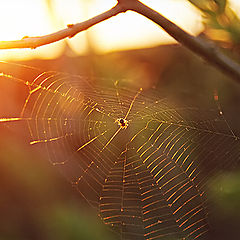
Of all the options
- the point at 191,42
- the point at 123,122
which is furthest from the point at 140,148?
the point at 191,42

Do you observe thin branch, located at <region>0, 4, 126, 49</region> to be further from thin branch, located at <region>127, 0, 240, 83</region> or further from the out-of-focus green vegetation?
the out-of-focus green vegetation

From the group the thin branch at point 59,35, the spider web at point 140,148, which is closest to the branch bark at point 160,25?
the thin branch at point 59,35

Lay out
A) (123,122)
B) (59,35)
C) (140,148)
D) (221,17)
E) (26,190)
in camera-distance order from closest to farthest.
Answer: (59,35)
(221,17)
(123,122)
(140,148)
(26,190)

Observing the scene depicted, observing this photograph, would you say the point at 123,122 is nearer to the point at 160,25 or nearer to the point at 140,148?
the point at 140,148

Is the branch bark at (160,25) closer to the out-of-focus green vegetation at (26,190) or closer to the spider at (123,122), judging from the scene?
the spider at (123,122)

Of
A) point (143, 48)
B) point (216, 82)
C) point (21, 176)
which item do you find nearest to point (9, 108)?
point (21, 176)

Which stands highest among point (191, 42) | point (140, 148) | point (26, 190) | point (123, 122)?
point (26, 190)

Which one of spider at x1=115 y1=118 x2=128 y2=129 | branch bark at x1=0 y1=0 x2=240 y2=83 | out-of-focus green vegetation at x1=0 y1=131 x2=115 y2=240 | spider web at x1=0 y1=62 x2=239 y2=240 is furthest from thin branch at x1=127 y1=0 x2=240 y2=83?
out-of-focus green vegetation at x1=0 y1=131 x2=115 y2=240
